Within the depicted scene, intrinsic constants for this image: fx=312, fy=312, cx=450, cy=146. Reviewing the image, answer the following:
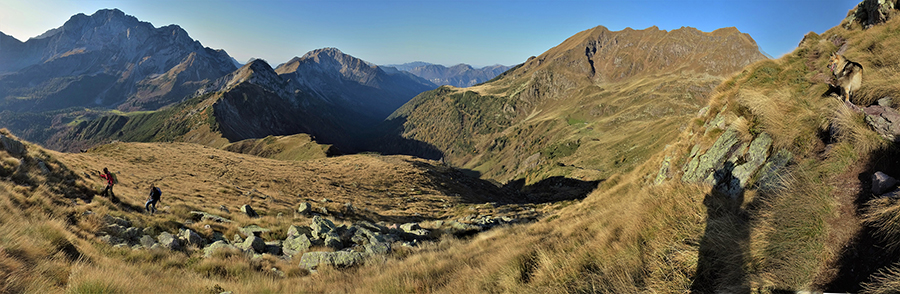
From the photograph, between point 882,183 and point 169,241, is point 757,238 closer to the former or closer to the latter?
point 882,183

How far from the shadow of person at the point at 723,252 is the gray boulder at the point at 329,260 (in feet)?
29.4

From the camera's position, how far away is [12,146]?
51.9 ft

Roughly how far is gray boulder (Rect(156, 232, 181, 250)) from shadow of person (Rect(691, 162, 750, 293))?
1420cm

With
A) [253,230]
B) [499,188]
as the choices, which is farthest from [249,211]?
[499,188]

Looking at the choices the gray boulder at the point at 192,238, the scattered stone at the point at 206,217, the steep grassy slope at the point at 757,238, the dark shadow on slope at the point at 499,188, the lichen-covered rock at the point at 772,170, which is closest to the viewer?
the steep grassy slope at the point at 757,238

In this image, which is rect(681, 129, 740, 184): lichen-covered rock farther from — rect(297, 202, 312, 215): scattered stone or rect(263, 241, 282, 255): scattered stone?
rect(297, 202, 312, 215): scattered stone

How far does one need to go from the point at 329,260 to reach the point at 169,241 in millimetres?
5531

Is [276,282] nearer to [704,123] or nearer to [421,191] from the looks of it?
[704,123]

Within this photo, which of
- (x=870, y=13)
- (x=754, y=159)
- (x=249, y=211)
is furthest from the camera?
(x=249, y=211)

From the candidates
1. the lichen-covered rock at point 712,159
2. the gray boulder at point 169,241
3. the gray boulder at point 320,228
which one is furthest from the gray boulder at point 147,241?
the lichen-covered rock at point 712,159

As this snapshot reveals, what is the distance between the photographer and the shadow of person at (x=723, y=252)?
4998 millimetres

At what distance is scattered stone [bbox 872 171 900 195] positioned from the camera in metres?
4.82

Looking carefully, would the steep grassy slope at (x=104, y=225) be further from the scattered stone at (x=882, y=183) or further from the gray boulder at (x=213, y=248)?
the scattered stone at (x=882, y=183)

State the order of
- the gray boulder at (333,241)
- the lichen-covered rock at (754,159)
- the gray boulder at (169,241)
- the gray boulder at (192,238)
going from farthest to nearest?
the gray boulder at (333,241) < the gray boulder at (192,238) < the gray boulder at (169,241) < the lichen-covered rock at (754,159)
